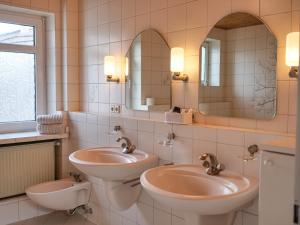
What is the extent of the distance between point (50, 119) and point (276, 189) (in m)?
2.42

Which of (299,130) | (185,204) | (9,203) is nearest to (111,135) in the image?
(9,203)

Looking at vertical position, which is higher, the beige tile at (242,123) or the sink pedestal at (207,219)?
the beige tile at (242,123)

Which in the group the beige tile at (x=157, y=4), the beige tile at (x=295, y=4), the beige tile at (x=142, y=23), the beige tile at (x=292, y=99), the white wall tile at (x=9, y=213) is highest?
the beige tile at (x=157, y=4)

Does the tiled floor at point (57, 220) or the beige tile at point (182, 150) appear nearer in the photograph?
the beige tile at point (182, 150)

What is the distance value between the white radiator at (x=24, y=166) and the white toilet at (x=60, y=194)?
0.14 m

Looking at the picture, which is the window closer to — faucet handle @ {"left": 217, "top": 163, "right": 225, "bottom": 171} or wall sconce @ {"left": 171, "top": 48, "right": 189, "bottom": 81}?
wall sconce @ {"left": 171, "top": 48, "right": 189, "bottom": 81}

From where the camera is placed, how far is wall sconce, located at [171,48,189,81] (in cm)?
230

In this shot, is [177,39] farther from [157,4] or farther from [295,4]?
[295,4]

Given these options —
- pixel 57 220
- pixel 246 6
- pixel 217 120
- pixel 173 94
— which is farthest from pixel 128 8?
pixel 57 220

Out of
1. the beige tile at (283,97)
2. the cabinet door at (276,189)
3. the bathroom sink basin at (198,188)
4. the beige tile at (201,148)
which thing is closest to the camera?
the cabinet door at (276,189)

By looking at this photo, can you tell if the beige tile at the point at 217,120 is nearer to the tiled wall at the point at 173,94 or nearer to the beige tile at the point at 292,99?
the tiled wall at the point at 173,94

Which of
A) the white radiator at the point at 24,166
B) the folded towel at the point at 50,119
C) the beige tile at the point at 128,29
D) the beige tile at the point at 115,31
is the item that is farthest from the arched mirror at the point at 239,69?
the white radiator at the point at 24,166

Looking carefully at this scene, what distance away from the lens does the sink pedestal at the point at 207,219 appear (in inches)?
67.6

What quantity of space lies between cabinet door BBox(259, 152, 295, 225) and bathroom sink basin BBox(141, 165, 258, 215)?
168 mm
